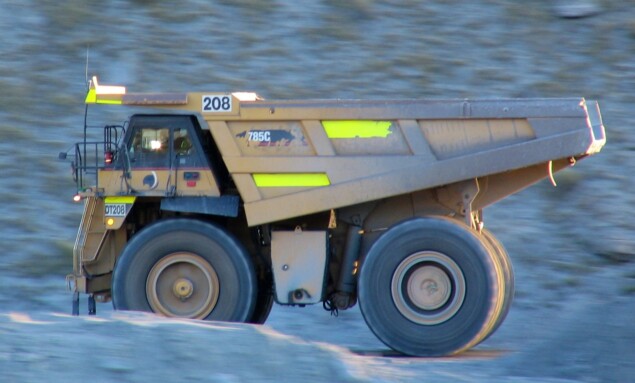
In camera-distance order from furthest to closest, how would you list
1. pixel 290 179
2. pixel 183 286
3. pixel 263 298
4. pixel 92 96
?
1. pixel 263 298
2. pixel 183 286
3. pixel 92 96
4. pixel 290 179

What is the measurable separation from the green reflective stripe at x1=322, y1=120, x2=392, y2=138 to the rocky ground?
199 centimetres

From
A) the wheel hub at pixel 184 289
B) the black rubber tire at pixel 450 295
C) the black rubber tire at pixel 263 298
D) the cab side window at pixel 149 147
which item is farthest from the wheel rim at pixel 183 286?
the black rubber tire at pixel 450 295

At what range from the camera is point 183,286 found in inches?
440

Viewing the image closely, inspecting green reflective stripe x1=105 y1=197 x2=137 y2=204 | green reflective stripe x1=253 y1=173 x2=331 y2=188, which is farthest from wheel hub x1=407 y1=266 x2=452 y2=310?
green reflective stripe x1=105 y1=197 x2=137 y2=204

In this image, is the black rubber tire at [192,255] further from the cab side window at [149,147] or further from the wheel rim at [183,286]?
the cab side window at [149,147]

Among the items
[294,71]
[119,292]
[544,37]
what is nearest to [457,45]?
[544,37]

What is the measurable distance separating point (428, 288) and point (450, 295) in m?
0.21

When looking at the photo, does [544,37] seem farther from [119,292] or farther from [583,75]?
[119,292]

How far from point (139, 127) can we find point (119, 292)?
1.57 metres

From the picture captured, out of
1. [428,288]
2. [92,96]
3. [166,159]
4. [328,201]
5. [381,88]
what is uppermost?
[381,88]

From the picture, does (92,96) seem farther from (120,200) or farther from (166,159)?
(120,200)

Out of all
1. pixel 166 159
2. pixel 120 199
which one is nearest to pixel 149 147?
pixel 166 159

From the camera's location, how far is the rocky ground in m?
12.1

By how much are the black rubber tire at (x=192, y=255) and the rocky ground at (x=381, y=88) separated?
0.57 m
